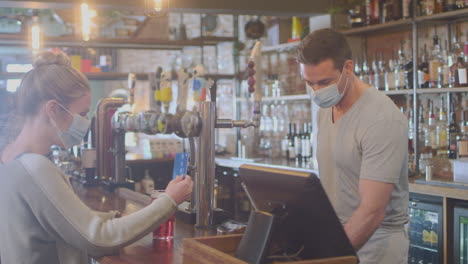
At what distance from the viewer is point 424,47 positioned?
185 inches

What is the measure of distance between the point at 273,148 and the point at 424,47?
2209mm

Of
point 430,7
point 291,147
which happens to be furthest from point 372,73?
point 291,147

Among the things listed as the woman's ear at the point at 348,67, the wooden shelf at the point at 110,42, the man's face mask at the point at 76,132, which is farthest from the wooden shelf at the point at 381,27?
the man's face mask at the point at 76,132

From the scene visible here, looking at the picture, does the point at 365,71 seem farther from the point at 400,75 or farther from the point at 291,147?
the point at 291,147

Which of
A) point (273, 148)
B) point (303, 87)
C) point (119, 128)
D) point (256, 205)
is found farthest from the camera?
point (273, 148)

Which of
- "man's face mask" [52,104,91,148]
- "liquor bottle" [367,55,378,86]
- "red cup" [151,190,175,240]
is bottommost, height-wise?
"red cup" [151,190,175,240]

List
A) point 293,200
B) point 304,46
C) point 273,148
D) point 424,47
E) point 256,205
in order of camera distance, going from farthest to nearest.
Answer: point 273,148
point 424,47
point 304,46
point 256,205
point 293,200

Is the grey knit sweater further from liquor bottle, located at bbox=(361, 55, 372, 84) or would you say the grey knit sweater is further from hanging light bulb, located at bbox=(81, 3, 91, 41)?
liquor bottle, located at bbox=(361, 55, 372, 84)

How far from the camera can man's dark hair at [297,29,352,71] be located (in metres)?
1.97

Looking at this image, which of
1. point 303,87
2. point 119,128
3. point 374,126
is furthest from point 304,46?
point 303,87

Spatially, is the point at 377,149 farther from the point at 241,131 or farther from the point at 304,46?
the point at 241,131

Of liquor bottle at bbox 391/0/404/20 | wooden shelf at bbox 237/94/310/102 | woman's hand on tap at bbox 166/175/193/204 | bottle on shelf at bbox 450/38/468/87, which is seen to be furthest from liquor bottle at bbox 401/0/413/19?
woman's hand on tap at bbox 166/175/193/204

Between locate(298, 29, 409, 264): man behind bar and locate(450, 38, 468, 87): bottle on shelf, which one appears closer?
locate(298, 29, 409, 264): man behind bar

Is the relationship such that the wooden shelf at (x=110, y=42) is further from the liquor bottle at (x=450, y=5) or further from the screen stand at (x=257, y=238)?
the screen stand at (x=257, y=238)
